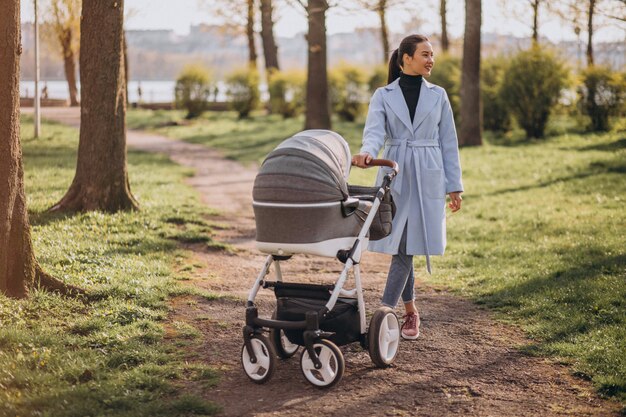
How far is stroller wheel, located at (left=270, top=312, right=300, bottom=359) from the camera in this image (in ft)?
18.2

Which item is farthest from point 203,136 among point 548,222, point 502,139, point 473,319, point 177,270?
point 473,319

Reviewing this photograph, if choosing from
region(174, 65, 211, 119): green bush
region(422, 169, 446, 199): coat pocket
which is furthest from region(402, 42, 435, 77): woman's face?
region(174, 65, 211, 119): green bush

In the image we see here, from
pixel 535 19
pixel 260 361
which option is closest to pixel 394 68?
pixel 260 361

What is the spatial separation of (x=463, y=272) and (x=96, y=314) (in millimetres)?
4097

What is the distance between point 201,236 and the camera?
1006cm

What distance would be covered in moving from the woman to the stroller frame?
1.19 feet

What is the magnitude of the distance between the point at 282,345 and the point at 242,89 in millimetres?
29617

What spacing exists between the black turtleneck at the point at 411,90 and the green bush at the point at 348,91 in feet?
82.1

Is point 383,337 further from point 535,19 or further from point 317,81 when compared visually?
point 535,19

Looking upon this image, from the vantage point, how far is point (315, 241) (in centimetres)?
496

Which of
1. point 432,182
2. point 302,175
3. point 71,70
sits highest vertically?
point 71,70

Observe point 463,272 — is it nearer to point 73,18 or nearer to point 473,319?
point 473,319

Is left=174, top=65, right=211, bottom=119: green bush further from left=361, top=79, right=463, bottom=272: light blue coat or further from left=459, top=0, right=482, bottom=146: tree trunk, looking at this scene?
left=361, top=79, right=463, bottom=272: light blue coat

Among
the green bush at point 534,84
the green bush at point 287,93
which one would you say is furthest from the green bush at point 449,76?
the green bush at point 287,93
